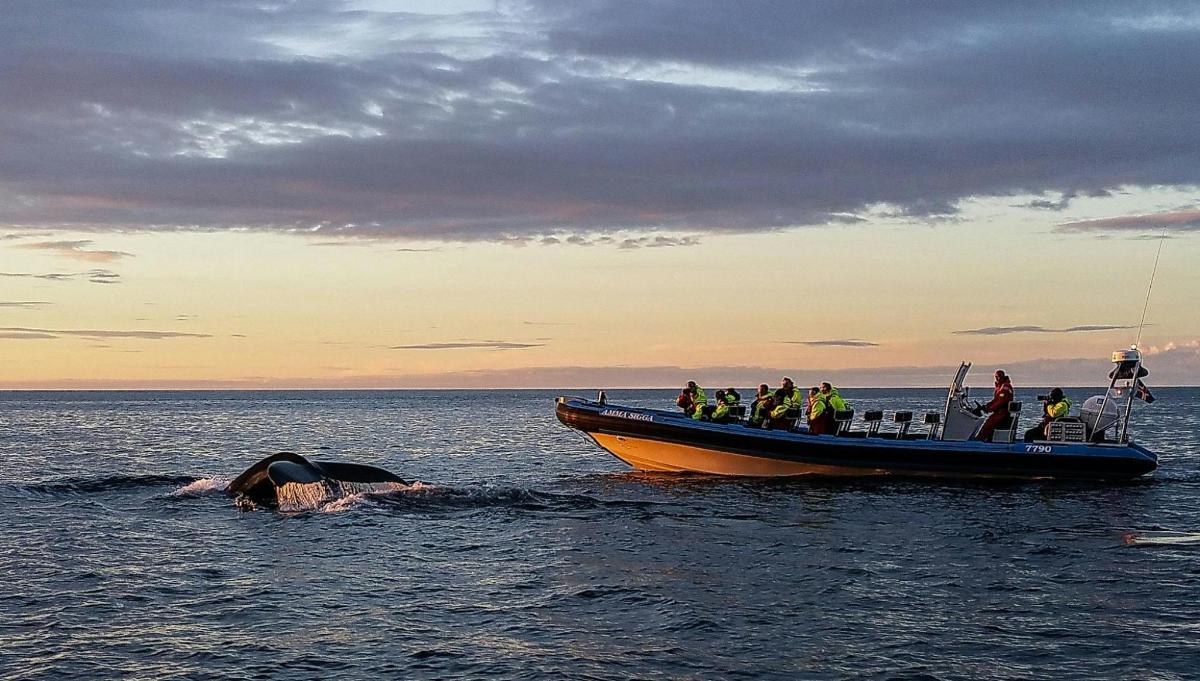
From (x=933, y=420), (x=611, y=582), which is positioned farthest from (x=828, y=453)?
(x=611, y=582)

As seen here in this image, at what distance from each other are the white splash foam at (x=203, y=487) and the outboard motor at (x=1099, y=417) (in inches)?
718

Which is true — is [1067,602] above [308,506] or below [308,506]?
above

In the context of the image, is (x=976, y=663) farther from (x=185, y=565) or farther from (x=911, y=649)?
(x=185, y=565)

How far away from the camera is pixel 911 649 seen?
11.1 metres

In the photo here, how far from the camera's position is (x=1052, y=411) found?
80.6 feet

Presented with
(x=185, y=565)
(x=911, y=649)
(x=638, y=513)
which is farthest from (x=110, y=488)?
(x=911, y=649)

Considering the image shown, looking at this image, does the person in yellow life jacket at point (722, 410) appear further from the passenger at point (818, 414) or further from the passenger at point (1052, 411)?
the passenger at point (1052, 411)

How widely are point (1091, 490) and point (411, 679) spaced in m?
17.8

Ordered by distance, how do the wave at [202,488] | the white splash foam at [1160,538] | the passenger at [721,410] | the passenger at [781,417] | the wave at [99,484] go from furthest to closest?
the passenger at [721,410]
the passenger at [781,417]
the wave at [99,484]
the wave at [202,488]
the white splash foam at [1160,538]

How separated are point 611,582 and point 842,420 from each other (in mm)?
12557

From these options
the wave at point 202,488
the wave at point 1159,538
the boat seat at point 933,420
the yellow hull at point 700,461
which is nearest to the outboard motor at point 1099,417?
the boat seat at point 933,420

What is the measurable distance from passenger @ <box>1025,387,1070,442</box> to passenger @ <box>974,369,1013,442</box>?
73cm

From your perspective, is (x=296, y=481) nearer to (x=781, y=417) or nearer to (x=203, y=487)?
(x=203, y=487)

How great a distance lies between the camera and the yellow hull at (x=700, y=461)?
25.0 m
